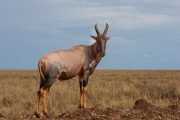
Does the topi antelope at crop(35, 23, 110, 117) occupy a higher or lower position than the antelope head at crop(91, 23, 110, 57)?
lower

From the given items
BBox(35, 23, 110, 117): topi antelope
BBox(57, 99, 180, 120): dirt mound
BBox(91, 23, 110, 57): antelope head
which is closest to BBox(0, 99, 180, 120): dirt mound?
BBox(57, 99, 180, 120): dirt mound

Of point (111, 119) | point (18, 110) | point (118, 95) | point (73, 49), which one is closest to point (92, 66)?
point (73, 49)

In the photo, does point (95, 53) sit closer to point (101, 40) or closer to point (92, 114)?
point (101, 40)

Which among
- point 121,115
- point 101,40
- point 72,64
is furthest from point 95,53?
point 121,115

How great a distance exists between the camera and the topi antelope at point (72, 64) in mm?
12688

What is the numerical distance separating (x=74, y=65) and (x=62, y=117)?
1.93 metres

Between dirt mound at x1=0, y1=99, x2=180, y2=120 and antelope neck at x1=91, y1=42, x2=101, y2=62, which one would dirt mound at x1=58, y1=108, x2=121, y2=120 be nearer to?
dirt mound at x1=0, y1=99, x2=180, y2=120

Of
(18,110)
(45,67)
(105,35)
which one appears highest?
(105,35)

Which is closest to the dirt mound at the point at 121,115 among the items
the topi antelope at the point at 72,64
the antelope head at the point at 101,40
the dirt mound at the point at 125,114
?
the dirt mound at the point at 125,114

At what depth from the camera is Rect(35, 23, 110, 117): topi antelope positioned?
12688mm

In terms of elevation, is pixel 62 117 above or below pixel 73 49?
below

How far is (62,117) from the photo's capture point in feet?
39.3

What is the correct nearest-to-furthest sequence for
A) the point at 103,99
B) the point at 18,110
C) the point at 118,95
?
the point at 18,110, the point at 103,99, the point at 118,95

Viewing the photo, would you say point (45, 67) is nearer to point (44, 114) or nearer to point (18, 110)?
point (44, 114)
